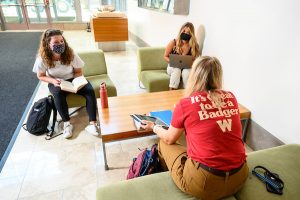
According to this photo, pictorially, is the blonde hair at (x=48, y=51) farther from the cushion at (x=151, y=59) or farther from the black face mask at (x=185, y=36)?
the black face mask at (x=185, y=36)

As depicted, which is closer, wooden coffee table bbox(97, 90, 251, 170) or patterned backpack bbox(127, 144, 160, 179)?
patterned backpack bbox(127, 144, 160, 179)

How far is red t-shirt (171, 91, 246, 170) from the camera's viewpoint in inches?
43.2

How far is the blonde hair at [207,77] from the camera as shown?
3.92ft

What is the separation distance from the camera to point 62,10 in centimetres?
814

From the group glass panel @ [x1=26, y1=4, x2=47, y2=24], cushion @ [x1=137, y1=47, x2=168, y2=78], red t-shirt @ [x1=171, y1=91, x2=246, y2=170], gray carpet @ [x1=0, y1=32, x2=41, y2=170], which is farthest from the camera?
glass panel @ [x1=26, y1=4, x2=47, y2=24]

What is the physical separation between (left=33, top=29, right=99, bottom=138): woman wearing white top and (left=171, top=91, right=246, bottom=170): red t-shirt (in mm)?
1390

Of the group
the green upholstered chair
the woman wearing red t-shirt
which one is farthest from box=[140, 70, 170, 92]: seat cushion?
the woman wearing red t-shirt

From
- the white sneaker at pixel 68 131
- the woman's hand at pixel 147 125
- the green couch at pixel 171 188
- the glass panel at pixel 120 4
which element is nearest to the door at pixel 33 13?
the glass panel at pixel 120 4

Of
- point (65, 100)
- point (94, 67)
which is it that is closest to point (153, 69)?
point (94, 67)

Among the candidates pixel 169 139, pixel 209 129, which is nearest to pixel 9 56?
pixel 169 139

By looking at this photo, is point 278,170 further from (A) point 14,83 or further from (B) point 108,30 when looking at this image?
(B) point 108,30

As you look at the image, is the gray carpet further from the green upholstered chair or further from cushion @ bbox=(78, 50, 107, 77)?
the green upholstered chair

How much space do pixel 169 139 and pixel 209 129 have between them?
364 mm

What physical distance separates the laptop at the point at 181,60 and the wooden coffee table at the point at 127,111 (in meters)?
0.50
